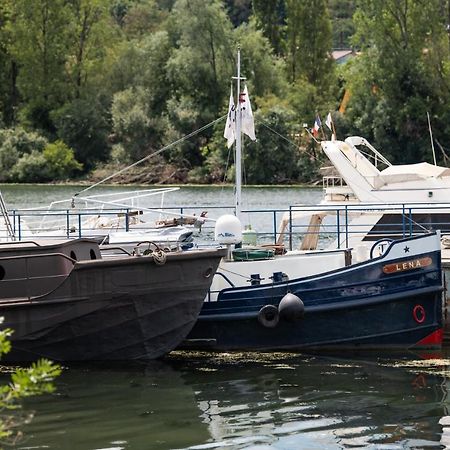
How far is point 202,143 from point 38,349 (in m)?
62.4

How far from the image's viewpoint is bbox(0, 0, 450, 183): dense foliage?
77562 millimetres

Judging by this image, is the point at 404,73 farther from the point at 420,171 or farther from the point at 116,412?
the point at 116,412

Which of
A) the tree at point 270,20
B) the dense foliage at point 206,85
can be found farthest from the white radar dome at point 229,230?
the tree at point 270,20

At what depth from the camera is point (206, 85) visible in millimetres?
84625

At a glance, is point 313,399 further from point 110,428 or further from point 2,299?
point 2,299

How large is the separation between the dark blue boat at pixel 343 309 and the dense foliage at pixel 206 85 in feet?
156

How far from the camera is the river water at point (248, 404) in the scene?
16.5 m

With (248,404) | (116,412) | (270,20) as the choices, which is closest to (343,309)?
(248,404)

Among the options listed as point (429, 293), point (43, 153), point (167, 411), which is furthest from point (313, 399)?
point (43, 153)

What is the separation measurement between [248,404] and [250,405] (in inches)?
3.3

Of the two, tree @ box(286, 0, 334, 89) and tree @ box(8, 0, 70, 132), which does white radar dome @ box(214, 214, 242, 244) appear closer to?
tree @ box(286, 0, 334, 89)

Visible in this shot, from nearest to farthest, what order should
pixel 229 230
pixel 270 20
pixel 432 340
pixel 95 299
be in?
pixel 95 299, pixel 432 340, pixel 229 230, pixel 270 20

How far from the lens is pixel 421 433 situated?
1677 centimetres

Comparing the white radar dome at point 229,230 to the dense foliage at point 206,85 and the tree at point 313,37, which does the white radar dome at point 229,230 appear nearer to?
the dense foliage at point 206,85
